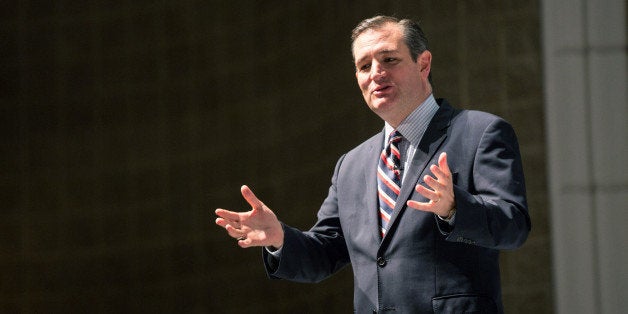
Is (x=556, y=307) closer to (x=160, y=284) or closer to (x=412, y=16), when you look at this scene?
(x=412, y=16)

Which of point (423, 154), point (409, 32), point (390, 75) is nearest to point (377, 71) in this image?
point (390, 75)

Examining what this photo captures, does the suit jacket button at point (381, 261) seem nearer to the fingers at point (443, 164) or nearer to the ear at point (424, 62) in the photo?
the fingers at point (443, 164)

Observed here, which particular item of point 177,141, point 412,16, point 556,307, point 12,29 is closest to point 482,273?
point 556,307

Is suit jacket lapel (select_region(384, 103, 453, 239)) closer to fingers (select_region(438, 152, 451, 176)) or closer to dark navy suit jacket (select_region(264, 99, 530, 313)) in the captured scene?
dark navy suit jacket (select_region(264, 99, 530, 313))

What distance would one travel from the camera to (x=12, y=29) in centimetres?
736

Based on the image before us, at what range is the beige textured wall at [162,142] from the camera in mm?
5973

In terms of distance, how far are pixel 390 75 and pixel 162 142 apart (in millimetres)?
4334

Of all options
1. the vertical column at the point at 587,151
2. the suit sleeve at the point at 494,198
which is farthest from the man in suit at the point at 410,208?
the vertical column at the point at 587,151

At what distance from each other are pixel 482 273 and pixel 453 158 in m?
0.34

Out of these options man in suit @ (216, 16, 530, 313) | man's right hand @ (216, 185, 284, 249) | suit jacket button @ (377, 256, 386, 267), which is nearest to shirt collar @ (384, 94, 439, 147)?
man in suit @ (216, 16, 530, 313)

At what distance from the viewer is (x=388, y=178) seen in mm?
2717

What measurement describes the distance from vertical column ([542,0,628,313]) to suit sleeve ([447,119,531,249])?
1905 millimetres

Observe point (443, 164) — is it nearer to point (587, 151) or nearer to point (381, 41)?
point (381, 41)

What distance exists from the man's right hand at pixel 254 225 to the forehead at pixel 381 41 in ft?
1.92
